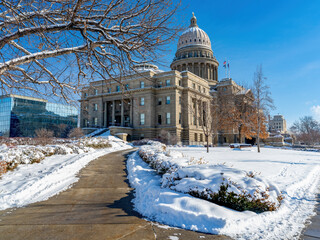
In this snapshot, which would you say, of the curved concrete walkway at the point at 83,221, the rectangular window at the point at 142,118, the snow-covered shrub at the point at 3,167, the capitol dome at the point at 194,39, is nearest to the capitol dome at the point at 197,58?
the capitol dome at the point at 194,39

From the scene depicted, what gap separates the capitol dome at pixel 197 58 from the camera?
71250mm

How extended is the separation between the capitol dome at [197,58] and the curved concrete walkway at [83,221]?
66.9m

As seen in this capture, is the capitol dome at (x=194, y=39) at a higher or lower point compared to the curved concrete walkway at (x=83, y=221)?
higher

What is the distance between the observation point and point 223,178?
20.1 ft

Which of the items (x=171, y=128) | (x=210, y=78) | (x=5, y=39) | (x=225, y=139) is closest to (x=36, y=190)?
(x=5, y=39)

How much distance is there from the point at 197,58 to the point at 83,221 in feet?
231

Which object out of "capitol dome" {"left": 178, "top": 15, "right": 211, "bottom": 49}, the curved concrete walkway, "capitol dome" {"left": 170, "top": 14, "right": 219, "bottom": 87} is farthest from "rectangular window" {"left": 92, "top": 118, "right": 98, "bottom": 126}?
the curved concrete walkway

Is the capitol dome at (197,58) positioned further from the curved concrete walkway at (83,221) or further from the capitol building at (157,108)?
the curved concrete walkway at (83,221)

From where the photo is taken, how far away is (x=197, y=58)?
7062 cm

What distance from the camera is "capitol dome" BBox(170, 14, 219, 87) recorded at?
71250 mm

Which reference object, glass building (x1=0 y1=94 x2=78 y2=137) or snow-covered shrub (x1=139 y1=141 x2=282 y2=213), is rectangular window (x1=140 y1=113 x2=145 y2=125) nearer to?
glass building (x1=0 y1=94 x2=78 y2=137)

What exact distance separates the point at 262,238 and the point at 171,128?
44310 millimetres

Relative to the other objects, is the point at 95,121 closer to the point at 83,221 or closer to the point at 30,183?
the point at 30,183

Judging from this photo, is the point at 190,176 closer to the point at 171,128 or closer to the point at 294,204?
the point at 294,204
